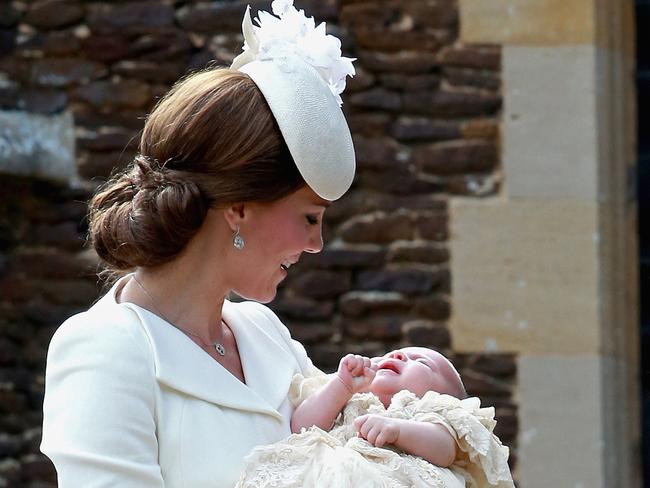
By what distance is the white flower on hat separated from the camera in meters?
2.57

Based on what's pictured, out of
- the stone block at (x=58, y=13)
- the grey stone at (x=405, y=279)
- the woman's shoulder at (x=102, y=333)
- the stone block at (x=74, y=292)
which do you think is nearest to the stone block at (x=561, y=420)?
the grey stone at (x=405, y=279)

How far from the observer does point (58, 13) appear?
508cm

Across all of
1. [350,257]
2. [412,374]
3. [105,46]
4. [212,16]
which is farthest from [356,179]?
[412,374]

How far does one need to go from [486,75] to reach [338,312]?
3.16 ft

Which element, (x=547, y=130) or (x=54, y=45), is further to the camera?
(x=54, y=45)

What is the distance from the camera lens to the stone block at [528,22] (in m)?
4.91

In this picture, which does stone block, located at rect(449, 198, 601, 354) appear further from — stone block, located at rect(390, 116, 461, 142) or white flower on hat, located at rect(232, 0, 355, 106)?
white flower on hat, located at rect(232, 0, 355, 106)

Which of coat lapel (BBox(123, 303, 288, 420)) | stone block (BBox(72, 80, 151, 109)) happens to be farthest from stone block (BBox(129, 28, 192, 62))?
coat lapel (BBox(123, 303, 288, 420))

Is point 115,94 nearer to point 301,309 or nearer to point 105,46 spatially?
point 105,46

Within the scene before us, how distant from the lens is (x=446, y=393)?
8.92 ft

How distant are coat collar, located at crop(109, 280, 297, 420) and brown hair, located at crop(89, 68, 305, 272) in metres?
0.12

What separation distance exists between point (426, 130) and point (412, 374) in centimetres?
232

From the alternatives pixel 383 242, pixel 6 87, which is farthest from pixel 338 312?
pixel 6 87

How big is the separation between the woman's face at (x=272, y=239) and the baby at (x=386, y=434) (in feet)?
0.76
